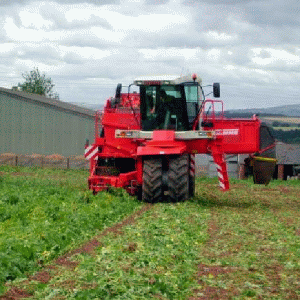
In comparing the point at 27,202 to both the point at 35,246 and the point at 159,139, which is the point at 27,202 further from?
the point at 35,246

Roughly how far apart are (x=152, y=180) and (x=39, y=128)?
106 ft

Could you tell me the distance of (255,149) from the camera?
2067 cm

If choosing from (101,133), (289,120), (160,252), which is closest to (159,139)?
(101,133)

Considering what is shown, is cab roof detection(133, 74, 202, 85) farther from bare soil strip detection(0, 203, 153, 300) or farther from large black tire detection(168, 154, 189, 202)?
bare soil strip detection(0, 203, 153, 300)

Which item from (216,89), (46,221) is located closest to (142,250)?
(46,221)

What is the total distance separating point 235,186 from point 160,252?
20196 millimetres

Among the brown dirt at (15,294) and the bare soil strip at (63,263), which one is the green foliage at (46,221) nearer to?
the bare soil strip at (63,263)

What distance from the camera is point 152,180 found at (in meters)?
19.2

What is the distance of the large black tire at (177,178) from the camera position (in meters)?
19.2

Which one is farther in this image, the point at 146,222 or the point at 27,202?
the point at 27,202

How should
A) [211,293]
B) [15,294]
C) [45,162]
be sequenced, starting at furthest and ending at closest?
[45,162], [211,293], [15,294]

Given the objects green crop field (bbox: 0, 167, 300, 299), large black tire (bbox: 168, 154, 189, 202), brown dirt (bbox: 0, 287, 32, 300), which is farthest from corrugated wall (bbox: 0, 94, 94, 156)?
brown dirt (bbox: 0, 287, 32, 300)

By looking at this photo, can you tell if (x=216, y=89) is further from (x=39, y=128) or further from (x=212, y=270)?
(x=39, y=128)

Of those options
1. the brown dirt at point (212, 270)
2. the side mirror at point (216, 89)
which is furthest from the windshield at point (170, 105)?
the brown dirt at point (212, 270)
